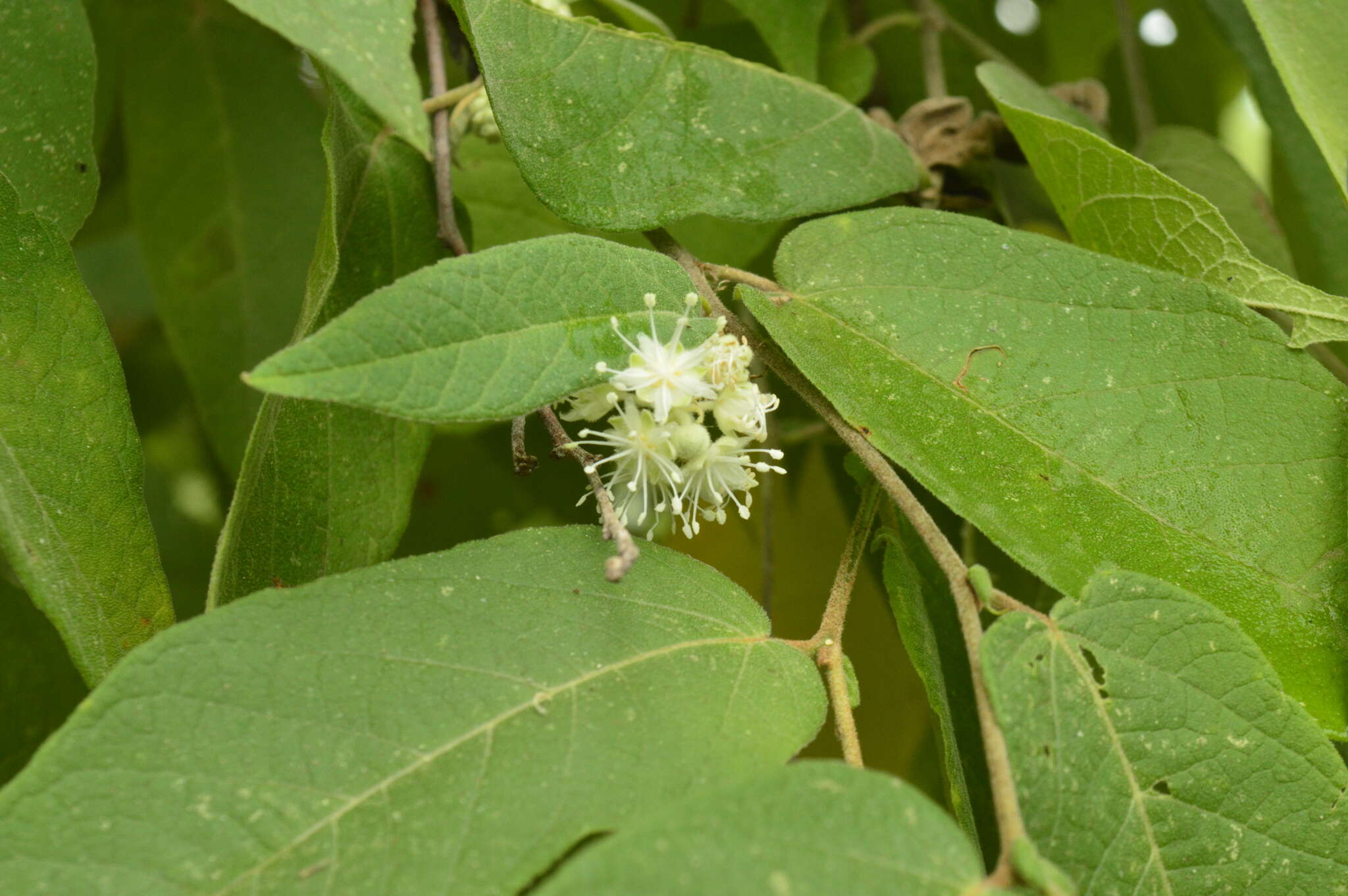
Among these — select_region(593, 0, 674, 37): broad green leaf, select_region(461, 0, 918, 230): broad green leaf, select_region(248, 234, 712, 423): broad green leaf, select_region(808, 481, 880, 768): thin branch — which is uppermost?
select_region(593, 0, 674, 37): broad green leaf

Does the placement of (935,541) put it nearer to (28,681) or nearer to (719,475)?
(719,475)

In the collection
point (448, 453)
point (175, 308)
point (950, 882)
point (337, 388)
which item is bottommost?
point (448, 453)

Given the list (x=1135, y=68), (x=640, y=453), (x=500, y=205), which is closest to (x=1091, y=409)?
(x=640, y=453)

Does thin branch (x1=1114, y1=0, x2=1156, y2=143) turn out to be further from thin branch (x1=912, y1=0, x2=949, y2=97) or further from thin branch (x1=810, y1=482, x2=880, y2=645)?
thin branch (x1=810, y1=482, x2=880, y2=645)

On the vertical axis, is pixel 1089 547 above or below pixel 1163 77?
below

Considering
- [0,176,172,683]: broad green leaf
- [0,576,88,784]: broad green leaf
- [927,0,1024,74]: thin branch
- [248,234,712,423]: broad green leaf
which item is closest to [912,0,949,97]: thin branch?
[927,0,1024,74]: thin branch

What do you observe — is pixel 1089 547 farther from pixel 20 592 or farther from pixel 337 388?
pixel 20 592

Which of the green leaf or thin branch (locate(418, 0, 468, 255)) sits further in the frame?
thin branch (locate(418, 0, 468, 255))

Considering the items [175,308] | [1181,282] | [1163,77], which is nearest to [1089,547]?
[1181,282]
